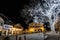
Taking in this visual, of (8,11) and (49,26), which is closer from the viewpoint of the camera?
(8,11)

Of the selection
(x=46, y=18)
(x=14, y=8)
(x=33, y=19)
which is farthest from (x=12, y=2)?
(x=46, y=18)

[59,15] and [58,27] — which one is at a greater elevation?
[59,15]

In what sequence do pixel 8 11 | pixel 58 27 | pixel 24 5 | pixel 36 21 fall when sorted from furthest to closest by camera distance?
pixel 58 27 < pixel 36 21 < pixel 24 5 < pixel 8 11

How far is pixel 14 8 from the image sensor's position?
144 ft

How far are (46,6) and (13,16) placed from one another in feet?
40.1

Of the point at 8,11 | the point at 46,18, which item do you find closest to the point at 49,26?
the point at 46,18

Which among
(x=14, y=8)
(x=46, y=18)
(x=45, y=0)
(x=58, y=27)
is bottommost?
(x=58, y=27)

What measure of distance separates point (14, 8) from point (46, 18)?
1218 centimetres

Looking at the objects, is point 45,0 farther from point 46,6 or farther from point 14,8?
point 14,8

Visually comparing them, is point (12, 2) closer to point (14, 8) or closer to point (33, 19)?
point (14, 8)

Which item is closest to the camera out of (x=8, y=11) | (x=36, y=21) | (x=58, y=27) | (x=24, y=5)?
(x=8, y=11)

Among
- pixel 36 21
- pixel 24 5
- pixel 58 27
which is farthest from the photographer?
pixel 58 27

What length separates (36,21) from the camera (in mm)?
48594

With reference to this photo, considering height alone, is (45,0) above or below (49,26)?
above
